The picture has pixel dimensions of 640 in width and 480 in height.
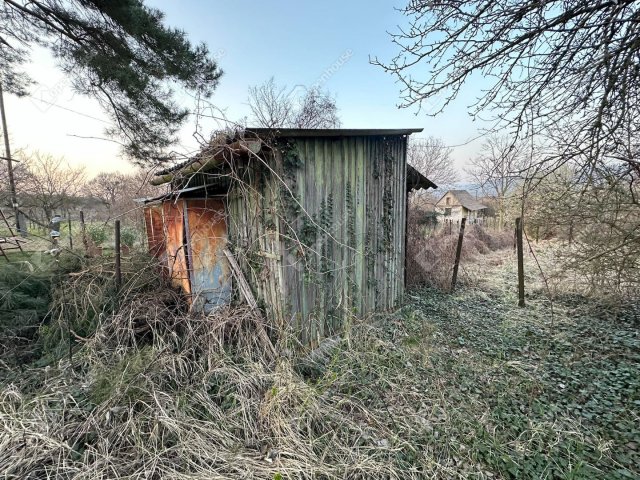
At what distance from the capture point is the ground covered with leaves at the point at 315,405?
2107 mm

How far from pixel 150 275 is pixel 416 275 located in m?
6.10

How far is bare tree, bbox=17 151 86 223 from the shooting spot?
34.1ft

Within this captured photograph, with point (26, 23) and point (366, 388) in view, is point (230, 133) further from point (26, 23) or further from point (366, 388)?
point (26, 23)

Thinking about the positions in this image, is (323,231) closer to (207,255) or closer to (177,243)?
(207,255)

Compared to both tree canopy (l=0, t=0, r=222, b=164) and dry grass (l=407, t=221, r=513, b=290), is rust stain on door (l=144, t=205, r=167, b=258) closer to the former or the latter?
tree canopy (l=0, t=0, r=222, b=164)

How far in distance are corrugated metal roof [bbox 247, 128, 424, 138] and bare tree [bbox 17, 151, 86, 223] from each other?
11.3m

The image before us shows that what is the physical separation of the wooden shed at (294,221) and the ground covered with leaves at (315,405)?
533mm

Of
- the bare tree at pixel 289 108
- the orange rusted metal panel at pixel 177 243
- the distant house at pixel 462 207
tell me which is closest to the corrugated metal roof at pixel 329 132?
the orange rusted metal panel at pixel 177 243

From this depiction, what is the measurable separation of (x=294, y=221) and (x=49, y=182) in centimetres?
1549

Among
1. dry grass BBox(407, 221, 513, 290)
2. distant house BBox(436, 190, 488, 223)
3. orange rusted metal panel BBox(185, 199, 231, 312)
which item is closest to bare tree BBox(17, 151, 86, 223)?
orange rusted metal panel BBox(185, 199, 231, 312)

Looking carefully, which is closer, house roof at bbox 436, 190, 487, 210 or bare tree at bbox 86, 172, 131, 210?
bare tree at bbox 86, 172, 131, 210

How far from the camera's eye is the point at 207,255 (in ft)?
13.6

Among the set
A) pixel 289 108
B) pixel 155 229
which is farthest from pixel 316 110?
pixel 155 229

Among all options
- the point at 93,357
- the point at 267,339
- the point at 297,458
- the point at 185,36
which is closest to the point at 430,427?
the point at 297,458
